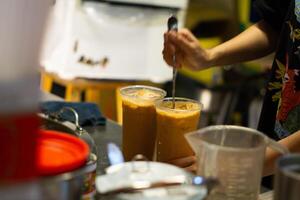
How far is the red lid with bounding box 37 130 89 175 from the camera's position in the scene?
2.28 ft

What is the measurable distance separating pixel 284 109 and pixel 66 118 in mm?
552

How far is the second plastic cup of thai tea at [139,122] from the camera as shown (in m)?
1.09

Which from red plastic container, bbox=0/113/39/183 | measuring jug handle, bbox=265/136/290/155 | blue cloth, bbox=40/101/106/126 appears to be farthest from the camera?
blue cloth, bbox=40/101/106/126

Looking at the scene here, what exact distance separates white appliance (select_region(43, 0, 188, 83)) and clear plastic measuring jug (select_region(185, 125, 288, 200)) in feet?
5.27

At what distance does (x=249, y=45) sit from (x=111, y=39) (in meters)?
1.16

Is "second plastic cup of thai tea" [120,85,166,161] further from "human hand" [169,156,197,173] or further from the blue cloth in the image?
the blue cloth

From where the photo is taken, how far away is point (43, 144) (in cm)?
77

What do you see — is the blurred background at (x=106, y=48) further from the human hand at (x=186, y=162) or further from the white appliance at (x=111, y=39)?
the human hand at (x=186, y=162)

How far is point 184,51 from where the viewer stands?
1.30 meters

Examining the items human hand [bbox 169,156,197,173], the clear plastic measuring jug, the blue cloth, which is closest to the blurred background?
the blue cloth

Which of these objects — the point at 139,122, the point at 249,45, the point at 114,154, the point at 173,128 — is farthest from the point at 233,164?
the point at 249,45

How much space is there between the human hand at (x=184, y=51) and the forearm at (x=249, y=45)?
0.08m

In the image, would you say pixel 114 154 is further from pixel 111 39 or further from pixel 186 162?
pixel 111 39

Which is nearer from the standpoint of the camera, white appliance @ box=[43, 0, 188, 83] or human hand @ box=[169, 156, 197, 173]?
human hand @ box=[169, 156, 197, 173]
